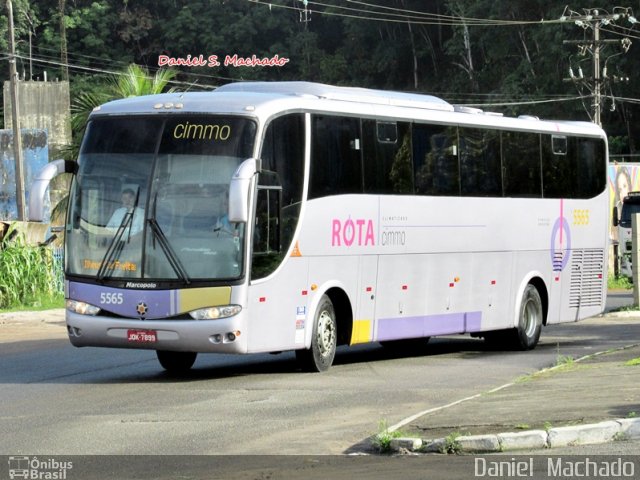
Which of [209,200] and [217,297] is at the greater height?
[209,200]

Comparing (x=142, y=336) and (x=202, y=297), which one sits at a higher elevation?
(x=202, y=297)

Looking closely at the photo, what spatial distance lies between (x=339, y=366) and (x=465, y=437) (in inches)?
317

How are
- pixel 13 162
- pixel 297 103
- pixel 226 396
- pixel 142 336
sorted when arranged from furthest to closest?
pixel 13 162, pixel 297 103, pixel 142 336, pixel 226 396

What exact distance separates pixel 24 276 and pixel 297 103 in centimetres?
1507

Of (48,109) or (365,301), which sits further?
(48,109)

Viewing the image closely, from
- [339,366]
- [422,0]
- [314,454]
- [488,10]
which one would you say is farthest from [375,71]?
[314,454]

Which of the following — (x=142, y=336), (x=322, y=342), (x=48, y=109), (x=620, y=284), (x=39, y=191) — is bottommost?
(x=620, y=284)

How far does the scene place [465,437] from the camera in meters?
10.5

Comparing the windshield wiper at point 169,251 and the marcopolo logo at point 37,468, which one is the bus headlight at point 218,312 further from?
the marcopolo logo at point 37,468

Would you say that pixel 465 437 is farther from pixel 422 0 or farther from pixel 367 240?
pixel 422 0

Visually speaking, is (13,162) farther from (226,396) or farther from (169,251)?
(226,396)

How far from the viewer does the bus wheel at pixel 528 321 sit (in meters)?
22.0

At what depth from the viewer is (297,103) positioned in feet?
55.4

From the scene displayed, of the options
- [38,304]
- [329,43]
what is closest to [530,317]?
[38,304]
